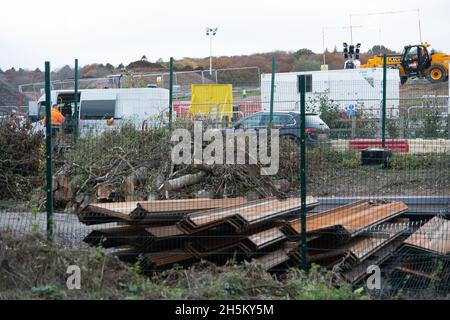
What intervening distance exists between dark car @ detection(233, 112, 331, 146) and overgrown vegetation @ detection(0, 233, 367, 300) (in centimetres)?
324

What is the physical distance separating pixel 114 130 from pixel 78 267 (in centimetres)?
536

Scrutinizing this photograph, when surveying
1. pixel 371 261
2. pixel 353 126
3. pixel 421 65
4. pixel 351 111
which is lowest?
pixel 371 261

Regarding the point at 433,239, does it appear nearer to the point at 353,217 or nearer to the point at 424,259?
the point at 424,259

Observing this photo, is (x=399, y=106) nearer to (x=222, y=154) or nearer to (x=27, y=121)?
(x=222, y=154)

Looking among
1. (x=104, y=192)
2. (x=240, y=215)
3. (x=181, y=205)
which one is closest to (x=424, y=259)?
(x=240, y=215)

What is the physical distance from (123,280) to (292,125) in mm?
7650

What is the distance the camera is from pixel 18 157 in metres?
13.2

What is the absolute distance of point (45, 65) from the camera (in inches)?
332

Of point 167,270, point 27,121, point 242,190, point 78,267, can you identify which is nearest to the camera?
point 78,267

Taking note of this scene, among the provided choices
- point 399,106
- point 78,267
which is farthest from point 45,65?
point 399,106

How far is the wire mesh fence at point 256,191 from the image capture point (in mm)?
8312

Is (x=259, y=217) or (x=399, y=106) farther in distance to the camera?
(x=399, y=106)

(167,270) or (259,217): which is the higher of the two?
(259,217)

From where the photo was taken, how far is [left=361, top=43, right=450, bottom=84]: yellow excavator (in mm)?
35125
